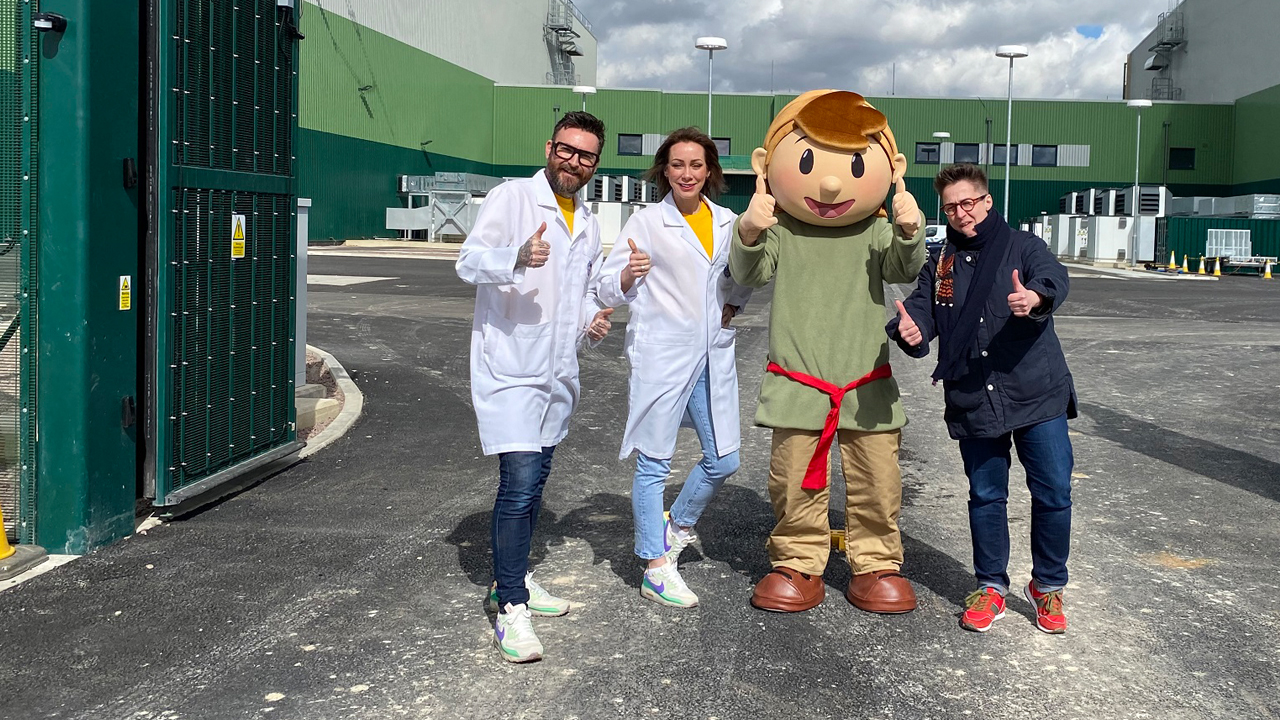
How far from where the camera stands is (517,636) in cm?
439

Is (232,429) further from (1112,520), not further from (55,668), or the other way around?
(1112,520)

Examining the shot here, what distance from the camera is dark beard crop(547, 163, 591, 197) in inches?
184

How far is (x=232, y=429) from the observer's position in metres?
6.93

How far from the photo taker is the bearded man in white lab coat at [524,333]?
445 centimetres

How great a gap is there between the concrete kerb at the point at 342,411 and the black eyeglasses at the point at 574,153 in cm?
413

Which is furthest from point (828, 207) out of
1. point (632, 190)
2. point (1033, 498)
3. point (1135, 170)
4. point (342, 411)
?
point (1135, 170)

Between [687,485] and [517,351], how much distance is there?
3.69 ft

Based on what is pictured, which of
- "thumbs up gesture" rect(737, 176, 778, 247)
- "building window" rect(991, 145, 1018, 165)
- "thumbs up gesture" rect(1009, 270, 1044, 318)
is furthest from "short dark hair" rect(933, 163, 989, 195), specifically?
"building window" rect(991, 145, 1018, 165)

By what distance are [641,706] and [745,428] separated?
5.40m

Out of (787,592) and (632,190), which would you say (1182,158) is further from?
(787,592)

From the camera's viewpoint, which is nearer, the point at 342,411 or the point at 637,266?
the point at 637,266

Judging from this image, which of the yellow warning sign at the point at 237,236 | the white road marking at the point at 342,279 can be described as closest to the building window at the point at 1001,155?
the white road marking at the point at 342,279

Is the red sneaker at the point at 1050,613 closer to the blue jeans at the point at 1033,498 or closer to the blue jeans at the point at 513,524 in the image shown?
the blue jeans at the point at 1033,498

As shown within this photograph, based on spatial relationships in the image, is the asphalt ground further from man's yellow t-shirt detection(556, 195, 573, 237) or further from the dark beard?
the dark beard
